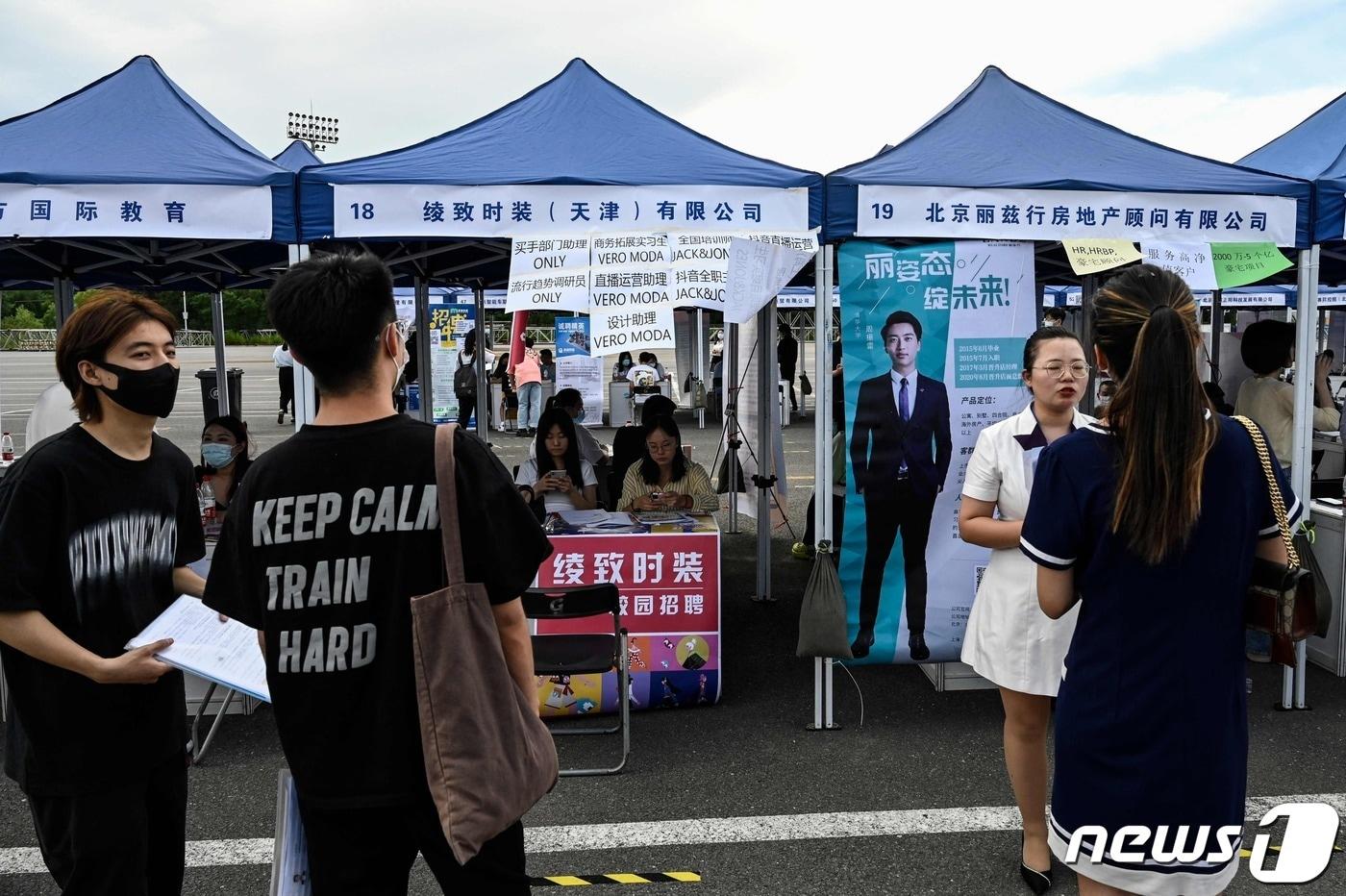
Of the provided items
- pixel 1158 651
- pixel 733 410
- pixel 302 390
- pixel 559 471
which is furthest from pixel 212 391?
pixel 1158 651

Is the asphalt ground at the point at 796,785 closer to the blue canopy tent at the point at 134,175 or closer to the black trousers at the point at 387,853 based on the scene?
the black trousers at the point at 387,853

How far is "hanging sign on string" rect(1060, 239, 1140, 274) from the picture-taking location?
4543 millimetres

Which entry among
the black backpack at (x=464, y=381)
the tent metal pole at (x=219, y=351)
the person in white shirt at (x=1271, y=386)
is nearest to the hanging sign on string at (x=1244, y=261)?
the person in white shirt at (x=1271, y=386)

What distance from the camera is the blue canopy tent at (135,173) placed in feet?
14.5

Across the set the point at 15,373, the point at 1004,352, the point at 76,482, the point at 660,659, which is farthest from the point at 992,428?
the point at 15,373

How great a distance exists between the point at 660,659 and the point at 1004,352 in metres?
2.12

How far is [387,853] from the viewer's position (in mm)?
1762

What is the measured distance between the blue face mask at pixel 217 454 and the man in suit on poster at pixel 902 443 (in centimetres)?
324

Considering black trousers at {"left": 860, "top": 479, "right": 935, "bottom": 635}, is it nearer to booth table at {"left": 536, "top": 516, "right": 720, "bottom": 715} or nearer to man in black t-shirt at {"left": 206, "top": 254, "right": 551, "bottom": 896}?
booth table at {"left": 536, "top": 516, "right": 720, "bottom": 715}

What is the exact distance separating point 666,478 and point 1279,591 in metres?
4.35

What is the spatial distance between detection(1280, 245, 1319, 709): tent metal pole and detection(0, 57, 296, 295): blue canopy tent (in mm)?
4579

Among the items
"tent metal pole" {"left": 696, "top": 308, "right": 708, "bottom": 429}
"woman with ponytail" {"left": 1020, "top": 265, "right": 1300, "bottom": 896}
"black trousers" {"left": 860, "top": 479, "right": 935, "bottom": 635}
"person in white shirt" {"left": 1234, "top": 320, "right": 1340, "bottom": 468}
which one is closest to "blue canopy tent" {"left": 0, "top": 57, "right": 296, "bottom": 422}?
"black trousers" {"left": 860, "top": 479, "right": 935, "bottom": 635}

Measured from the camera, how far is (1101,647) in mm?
2016

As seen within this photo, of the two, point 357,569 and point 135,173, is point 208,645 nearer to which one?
point 357,569
